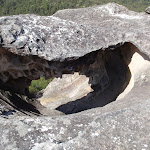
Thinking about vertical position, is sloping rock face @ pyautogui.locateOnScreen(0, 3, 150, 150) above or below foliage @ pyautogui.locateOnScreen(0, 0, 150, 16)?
above

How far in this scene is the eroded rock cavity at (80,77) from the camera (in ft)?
13.0

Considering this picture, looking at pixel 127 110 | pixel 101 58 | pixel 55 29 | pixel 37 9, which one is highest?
pixel 55 29

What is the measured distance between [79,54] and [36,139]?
168 cm

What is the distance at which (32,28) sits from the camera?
363 cm

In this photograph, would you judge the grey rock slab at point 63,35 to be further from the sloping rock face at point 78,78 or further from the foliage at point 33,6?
the foliage at point 33,6

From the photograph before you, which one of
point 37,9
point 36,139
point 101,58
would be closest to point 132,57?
point 101,58

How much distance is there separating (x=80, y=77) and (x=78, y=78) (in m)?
0.09

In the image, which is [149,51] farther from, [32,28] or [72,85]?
[72,85]

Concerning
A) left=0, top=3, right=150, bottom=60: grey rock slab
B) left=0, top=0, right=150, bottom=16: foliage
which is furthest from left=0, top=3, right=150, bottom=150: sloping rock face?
left=0, top=0, right=150, bottom=16: foliage

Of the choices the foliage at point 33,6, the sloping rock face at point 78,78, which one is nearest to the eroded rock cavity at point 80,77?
the sloping rock face at point 78,78

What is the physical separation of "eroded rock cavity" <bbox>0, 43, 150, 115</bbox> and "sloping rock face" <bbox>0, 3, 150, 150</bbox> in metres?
0.02

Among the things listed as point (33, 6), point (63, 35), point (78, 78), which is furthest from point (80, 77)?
point (33, 6)

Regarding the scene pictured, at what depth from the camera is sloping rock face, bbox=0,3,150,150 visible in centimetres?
237

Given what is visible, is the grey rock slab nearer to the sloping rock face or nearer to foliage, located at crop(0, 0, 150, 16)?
the sloping rock face
